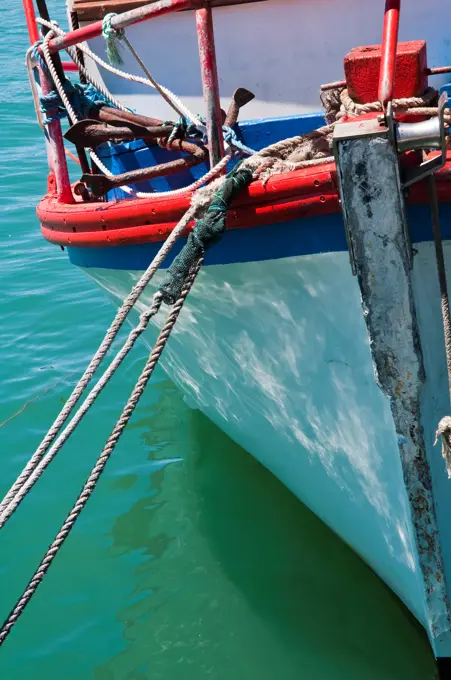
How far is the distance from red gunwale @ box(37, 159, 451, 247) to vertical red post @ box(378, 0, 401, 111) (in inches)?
11.2

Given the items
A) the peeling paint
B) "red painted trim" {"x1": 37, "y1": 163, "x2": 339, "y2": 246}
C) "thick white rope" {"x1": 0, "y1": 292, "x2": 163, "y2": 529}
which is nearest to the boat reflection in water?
the peeling paint

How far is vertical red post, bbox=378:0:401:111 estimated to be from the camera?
252 cm

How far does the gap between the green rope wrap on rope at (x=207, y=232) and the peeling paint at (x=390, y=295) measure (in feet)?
1.30

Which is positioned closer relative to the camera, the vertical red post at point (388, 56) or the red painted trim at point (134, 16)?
the vertical red post at point (388, 56)

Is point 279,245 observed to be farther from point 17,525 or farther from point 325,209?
point 17,525

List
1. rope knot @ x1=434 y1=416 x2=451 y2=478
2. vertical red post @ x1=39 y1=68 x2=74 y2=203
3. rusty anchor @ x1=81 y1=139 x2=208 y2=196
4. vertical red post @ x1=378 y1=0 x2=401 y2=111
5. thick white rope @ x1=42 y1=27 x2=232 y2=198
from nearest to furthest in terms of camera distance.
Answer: vertical red post @ x1=378 y1=0 x2=401 y2=111 → rope knot @ x1=434 y1=416 x2=451 y2=478 → thick white rope @ x1=42 y1=27 x2=232 y2=198 → rusty anchor @ x1=81 y1=139 x2=208 y2=196 → vertical red post @ x1=39 y1=68 x2=74 y2=203

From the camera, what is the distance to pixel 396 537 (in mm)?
3504

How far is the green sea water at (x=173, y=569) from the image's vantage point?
397 cm

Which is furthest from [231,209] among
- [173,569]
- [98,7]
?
[173,569]

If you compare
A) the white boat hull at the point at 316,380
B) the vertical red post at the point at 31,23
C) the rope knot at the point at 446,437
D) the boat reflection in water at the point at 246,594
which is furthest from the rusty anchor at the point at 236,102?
the boat reflection in water at the point at 246,594

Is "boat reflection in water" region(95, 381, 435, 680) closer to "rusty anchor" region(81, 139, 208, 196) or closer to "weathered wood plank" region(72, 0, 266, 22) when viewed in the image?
"rusty anchor" region(81, 139, 208, 196)

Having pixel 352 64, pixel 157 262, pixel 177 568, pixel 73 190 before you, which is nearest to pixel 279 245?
pixel 157 262

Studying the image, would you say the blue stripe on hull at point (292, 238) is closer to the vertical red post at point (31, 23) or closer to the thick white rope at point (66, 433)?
the thick white rope at point (66, 433)

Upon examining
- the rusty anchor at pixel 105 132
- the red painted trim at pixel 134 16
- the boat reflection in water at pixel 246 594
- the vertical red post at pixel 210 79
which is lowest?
the boat reflection in water at pixel 246 594
